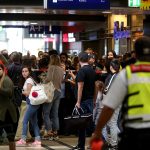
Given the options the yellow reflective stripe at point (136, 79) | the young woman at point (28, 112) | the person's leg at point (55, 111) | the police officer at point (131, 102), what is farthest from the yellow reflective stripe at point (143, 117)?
the person's leg at point (55, 111)

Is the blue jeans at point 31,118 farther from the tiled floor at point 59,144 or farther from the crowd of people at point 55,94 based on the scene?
the tiled floor at point 59,144

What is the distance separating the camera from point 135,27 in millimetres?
24297

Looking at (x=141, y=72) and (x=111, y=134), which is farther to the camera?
(x=111, y=134)

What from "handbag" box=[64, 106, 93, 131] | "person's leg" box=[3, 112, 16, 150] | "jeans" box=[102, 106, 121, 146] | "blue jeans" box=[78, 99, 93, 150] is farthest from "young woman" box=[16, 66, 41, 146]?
"person's leg" box=[3, 112, 16, 150]

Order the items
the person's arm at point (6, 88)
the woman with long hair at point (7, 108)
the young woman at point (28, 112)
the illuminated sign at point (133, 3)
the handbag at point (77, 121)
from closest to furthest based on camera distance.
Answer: the person's arm at point (6, 88) < the woman with long hair at point (7, 108) < the handbag at point (77, 121) < the young woman at point (28, 112) < the illuminated sign at point (133, 3)

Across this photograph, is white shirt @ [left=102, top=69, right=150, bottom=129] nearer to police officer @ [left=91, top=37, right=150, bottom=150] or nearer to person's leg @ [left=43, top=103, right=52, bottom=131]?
police officer @ [left=91, top=37, right=150, bottom=150]

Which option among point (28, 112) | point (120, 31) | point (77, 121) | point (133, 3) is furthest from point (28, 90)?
point (120, 31)

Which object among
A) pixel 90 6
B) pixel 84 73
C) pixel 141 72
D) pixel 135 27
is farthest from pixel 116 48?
pixel 141 72

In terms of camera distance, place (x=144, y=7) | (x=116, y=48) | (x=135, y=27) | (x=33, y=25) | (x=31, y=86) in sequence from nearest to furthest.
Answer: (x=31, y=86)
(x=144, y=7)
(x=135, y=27)
(x=116, y=48)
(x=33, y=25)

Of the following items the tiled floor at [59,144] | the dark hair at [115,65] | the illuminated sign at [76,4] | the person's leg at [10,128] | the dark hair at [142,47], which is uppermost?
the illuminated sign at [76,4]

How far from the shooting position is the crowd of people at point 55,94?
955 cm

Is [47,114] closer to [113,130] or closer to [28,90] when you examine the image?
[28,90]

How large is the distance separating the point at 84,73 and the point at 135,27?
13995mm

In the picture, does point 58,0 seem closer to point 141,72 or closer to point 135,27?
point 135,27
